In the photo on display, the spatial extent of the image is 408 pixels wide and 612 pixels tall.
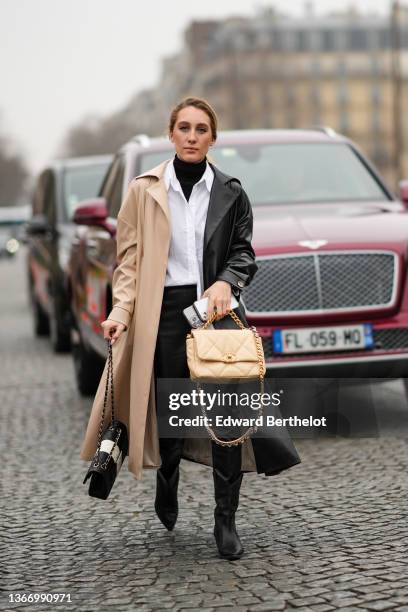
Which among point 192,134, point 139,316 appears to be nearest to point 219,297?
point 139,316

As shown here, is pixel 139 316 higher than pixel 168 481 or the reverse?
higher

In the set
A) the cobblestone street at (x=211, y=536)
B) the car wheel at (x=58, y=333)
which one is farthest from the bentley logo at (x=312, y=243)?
the car wheel at (x=58, y=333)

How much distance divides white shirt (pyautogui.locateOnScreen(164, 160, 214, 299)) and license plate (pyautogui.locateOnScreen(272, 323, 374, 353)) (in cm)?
246

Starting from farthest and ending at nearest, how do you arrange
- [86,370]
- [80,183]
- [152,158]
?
1. [80,183]
2. [86,370]
3. [152,158]

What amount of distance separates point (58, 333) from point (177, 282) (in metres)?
8.97

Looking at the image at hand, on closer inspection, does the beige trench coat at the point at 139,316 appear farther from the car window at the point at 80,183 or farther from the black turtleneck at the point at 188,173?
the car window at the point at 80,183

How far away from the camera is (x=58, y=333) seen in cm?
1395

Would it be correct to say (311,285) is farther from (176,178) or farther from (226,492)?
(226,492)

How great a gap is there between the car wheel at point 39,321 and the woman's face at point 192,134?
451 inches

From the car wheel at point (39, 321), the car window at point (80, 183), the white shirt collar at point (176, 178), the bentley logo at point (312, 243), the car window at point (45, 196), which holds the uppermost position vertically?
the white shirt collar at point (176, 178)

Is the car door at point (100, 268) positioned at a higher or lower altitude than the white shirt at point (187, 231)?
lower

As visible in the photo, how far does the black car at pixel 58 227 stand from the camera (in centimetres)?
1354

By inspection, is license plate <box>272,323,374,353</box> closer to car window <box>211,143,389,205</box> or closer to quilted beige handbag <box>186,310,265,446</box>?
car window <box>211,143,389,205</box>

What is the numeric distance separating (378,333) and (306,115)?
9802cm
